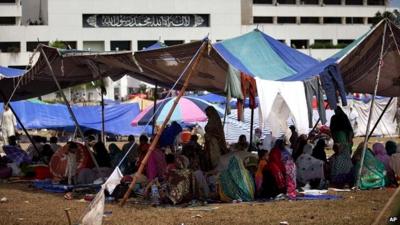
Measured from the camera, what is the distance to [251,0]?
75812 millimetres

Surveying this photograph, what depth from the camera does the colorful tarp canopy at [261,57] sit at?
37.5ft

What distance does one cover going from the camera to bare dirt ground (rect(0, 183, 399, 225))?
331 inches

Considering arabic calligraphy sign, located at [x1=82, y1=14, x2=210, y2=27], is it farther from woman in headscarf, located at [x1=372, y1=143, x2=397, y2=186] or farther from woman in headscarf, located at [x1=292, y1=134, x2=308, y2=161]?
woman in headscarf, located at [x1=372, y1=143, x2=397, y2=186]

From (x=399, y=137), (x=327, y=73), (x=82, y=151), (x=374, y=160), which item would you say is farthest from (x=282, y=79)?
(x=399, y=137)

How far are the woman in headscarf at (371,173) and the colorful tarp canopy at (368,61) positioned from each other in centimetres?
156

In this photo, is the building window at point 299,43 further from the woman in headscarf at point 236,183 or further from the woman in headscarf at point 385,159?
the woman in headscarf at point 236,183

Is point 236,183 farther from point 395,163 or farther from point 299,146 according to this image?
point 299,146

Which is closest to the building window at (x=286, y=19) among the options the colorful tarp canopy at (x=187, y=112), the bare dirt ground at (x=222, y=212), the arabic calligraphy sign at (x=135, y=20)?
the arabic calligraphy sign at (x=135, y=20)

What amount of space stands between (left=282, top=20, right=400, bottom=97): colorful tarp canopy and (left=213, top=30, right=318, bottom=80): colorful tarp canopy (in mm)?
635

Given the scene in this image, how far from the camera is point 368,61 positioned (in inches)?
471

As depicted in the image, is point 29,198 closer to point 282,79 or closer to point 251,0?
point 282,79

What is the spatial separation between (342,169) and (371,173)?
18.9 inches

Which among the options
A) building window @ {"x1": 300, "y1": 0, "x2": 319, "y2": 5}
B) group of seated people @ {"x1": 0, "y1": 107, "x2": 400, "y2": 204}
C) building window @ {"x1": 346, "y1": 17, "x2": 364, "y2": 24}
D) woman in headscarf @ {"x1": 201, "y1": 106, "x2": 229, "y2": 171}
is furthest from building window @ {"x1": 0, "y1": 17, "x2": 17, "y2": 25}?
woman in headscarf @ {"x1": 201, "y1": 106, "x2": 229, "y2": 171}

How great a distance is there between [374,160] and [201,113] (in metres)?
9.96
